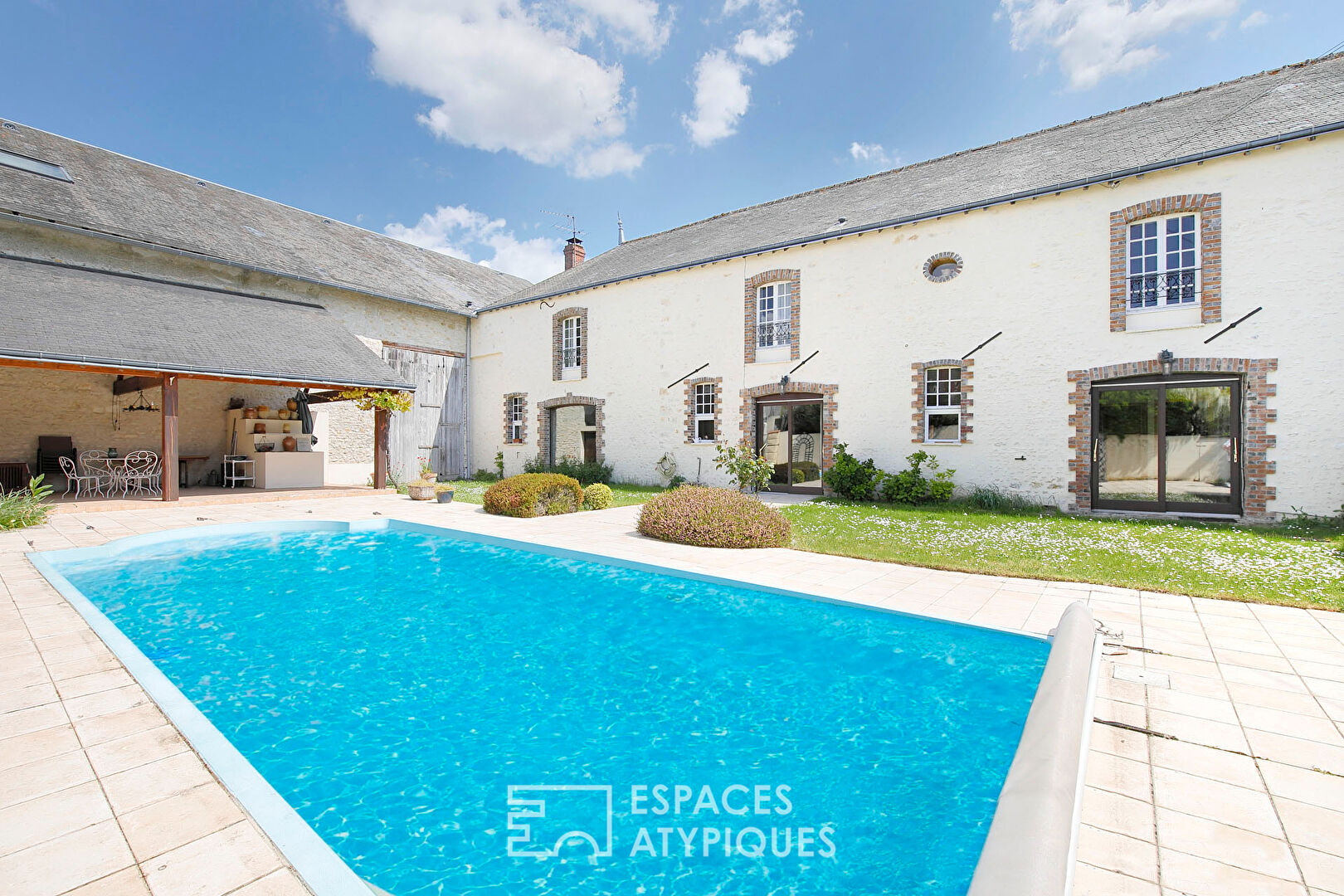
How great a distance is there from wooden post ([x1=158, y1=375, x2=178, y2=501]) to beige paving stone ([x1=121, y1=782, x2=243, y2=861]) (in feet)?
33.3

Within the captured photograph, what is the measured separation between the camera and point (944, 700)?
335 cm

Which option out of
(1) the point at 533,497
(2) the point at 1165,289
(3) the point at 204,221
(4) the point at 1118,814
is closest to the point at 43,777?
(4) the point at 1118,814

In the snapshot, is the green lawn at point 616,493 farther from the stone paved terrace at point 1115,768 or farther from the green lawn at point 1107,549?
the stone paved terrace at point 1115,768

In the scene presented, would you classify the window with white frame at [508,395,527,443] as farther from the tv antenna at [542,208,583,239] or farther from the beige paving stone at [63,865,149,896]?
the beige paving stone at [63,865,149,896]

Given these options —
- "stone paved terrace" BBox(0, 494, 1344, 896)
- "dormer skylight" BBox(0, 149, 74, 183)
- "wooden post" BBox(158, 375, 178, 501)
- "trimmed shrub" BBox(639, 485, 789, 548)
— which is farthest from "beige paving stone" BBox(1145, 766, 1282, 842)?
"dormer skylight" BBox(0, 149, 74, 183)

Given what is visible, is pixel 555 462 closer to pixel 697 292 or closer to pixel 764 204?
pixel 697 292

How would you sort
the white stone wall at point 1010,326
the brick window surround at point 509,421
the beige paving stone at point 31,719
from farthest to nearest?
the brick window surround at point 509,421
the white stone wall at point 1010,326
the beige paving stone at point 31,719

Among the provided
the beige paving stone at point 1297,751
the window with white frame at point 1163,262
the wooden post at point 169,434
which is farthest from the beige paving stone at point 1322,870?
the wooden post at point 169,434

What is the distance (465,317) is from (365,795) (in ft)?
55.1

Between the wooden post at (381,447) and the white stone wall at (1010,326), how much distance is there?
5.13 m

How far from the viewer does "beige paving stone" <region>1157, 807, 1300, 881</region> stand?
1.75m

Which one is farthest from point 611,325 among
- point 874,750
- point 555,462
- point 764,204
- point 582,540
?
point 874,750

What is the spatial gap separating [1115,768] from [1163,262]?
31.5ft

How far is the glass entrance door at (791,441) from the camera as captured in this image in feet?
39.9
